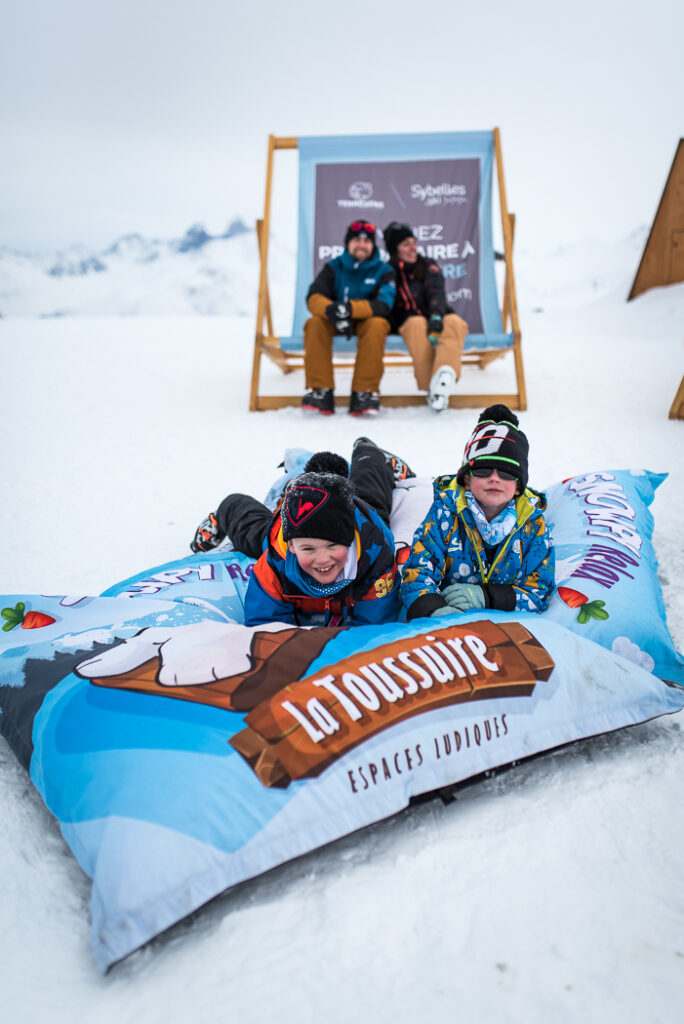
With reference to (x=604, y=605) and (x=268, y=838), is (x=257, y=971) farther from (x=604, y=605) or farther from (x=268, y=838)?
(x=604, y=605)

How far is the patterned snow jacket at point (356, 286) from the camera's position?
3762mm

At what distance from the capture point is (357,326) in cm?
380

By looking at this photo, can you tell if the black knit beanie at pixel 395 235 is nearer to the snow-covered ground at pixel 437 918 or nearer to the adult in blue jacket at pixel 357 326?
the adult in blue jacket at pixel 357 326

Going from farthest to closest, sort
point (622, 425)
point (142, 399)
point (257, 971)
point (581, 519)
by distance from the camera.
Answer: point (142, 399), point (622, 425), point (581, 519), point (257, 971)

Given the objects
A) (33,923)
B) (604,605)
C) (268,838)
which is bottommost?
(33,923)

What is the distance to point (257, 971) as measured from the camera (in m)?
0.88

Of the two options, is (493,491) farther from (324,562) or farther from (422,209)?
(422,209)

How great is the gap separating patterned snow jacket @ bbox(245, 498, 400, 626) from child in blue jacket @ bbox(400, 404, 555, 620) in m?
0.09

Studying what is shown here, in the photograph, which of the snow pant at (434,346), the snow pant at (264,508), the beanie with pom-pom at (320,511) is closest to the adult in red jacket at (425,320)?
the snow pant at (434,346)

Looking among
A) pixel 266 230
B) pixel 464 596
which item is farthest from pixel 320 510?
pixel 266 230

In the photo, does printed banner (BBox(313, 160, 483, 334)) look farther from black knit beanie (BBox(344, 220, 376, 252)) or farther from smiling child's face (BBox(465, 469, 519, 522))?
smiling child's face (BBox(465, 469, 519, 522))

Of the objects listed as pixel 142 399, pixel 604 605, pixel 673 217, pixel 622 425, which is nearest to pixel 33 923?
pixel 604 605

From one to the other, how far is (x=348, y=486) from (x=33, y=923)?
0.96 metres

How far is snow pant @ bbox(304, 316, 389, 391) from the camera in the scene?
3678 millimetres
